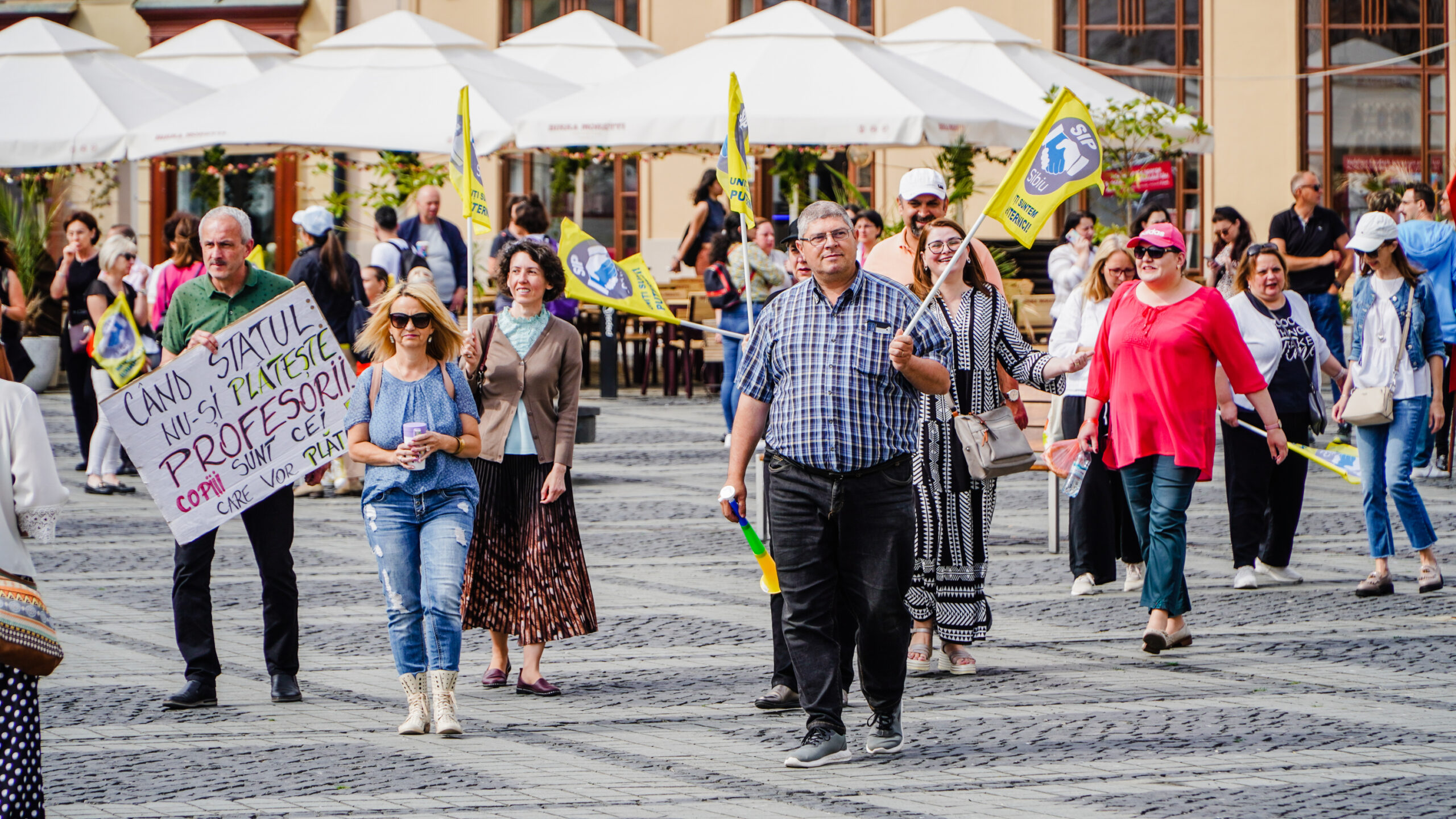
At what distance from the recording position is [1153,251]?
8.20 metres

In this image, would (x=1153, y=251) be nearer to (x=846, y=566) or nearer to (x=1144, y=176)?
(x=846, y=566)

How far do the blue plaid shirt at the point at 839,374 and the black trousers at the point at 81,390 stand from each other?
29.1ft

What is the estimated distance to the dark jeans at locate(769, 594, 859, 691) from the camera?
6906mm

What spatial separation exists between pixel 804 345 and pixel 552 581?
1.77 metres

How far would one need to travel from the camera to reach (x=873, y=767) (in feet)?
20.5

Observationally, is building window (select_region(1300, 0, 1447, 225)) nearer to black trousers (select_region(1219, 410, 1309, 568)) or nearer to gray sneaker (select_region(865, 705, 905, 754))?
black trousers (select_region(1219, 410, 1309, 568))

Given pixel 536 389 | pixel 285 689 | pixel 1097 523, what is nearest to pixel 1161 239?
pixel 1097 523

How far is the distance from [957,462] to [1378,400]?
2.99 meters

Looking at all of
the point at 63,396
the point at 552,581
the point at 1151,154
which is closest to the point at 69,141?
the point at 63,396

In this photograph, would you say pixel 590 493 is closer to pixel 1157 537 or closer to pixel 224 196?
pixel 1157 537

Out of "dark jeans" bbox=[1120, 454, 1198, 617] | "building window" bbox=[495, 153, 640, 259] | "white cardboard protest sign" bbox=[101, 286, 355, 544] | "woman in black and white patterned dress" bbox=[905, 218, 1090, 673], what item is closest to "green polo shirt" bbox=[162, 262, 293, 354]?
"white cardboard protest sign" bbox=[101, 286, 355, 544]

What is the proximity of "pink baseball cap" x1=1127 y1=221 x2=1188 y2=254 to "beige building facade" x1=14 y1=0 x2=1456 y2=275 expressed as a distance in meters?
14.9

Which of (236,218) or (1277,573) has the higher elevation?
(236,218)

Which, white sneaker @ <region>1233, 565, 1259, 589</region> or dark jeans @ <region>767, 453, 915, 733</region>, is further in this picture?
white sneaker @ <region>1233, 565, 1259, 589</region>
